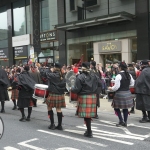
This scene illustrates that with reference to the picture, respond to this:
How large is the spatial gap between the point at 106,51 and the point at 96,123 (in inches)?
350

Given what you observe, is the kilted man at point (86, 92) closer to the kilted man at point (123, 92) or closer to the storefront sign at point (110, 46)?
the kilted man at point (123, 92)

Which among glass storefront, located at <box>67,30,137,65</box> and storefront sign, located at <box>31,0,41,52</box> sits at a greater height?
storefront sign, located at <box>31,0,41,52</box>

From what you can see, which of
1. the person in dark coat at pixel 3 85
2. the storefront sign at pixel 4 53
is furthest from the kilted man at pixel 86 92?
the storefront sign at pixel 4 53

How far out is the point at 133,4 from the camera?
46.2 feet

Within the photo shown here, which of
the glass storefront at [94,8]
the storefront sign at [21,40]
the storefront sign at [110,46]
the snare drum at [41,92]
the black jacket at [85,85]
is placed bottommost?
the snare drum at [41,92]

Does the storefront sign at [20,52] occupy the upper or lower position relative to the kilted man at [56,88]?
upper

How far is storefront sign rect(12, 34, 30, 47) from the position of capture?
814 inches

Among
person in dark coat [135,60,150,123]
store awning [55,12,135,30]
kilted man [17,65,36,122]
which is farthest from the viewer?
store awning [55,12,135,30]

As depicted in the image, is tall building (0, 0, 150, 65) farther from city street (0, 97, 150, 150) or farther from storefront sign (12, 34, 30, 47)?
city street (0, 97, 150, 150)

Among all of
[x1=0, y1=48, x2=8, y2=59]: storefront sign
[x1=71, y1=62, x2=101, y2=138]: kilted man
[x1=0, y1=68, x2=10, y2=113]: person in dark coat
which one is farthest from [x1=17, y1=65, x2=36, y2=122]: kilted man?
[x1=0, y1=48, x2=8, y2=59]: storefront sign

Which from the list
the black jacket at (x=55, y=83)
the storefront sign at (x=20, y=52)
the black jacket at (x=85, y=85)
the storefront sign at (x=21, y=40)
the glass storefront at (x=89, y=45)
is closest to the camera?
the black jacket at (x=85, y=85)

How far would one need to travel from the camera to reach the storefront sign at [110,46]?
1462 centimetres

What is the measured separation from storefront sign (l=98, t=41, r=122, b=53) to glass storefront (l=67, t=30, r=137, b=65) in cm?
32

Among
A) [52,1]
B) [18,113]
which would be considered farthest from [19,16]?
[18,113]
